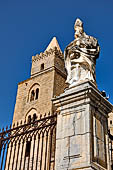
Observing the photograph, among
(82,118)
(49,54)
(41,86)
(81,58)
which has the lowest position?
(82,118)

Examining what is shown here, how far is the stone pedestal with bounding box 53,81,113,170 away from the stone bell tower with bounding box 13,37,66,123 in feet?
87.7

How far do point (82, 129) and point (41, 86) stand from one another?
Answer: 105 feet

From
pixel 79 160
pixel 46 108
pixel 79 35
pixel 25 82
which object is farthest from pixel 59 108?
pixel 25 82

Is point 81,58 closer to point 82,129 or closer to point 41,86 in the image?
point 82,129

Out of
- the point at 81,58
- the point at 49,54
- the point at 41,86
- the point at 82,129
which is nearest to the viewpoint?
the point at 82,129

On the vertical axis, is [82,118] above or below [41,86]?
below

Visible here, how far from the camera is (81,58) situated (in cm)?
539

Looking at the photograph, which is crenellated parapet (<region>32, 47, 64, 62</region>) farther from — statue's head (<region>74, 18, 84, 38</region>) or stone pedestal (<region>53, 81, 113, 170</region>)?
stone pedestal (<region>53, 81, 113, 170</region>)

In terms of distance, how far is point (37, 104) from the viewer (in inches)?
1371

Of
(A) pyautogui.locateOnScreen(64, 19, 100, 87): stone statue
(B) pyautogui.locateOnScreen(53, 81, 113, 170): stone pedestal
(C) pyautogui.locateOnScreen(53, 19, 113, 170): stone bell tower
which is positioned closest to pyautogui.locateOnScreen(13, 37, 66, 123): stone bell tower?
(A) pyautogui.locateOnScreen(64, 19, 100, 87): stone statue

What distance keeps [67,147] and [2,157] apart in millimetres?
2115

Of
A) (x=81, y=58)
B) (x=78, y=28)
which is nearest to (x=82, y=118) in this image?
(x=81, y=58)

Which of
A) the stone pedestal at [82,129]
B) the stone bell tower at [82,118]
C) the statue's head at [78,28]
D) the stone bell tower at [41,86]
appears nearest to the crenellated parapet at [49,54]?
the stone bell tower at [41,86]

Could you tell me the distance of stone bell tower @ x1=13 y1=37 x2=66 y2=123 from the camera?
112 ft
